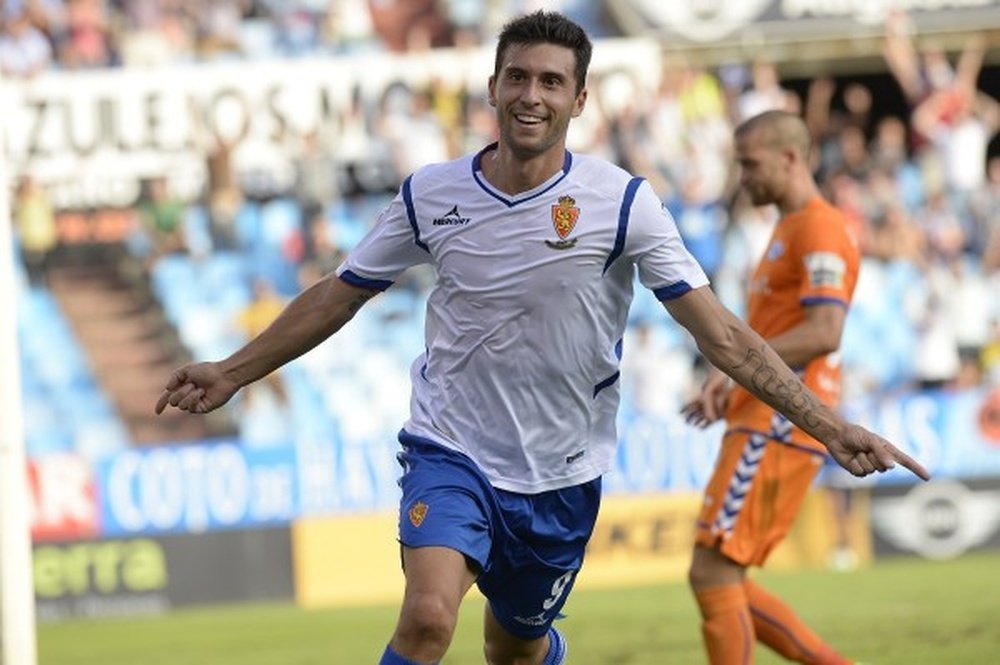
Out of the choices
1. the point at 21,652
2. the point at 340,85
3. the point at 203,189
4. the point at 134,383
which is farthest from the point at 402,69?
the point at 21,652

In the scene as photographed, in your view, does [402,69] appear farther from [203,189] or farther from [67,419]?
[67,419]

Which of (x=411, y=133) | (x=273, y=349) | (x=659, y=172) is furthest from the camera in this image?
(x=411, y=133)

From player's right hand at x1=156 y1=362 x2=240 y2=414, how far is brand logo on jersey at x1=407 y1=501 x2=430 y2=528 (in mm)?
758

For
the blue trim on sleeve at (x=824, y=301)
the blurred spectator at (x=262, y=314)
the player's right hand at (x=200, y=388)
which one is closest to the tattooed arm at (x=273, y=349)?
the player's right hand at (x=200, y=388)

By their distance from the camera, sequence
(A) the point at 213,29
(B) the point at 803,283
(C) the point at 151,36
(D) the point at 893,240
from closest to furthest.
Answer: (B) the point at 803,283 < (D) the point at 893,240 < (C) the point at 151,36 < (A) the point at 213,29

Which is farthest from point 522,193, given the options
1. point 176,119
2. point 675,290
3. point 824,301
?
point 176,119

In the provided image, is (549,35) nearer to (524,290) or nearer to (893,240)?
(524,290)

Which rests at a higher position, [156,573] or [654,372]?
[654,372]

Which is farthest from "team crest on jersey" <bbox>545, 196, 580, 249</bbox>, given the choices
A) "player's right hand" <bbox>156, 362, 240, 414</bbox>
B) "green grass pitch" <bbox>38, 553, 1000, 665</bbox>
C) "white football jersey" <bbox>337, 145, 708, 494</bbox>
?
"green grass pitch" <bbox>38, 553, 1000, 665</bbox>

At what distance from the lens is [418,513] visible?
6.40 metres

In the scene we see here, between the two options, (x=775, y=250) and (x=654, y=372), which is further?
(x=654, y=372)

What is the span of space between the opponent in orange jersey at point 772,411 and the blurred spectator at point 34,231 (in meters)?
14.2

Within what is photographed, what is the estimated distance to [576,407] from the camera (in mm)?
6723

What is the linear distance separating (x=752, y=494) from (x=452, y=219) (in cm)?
250
